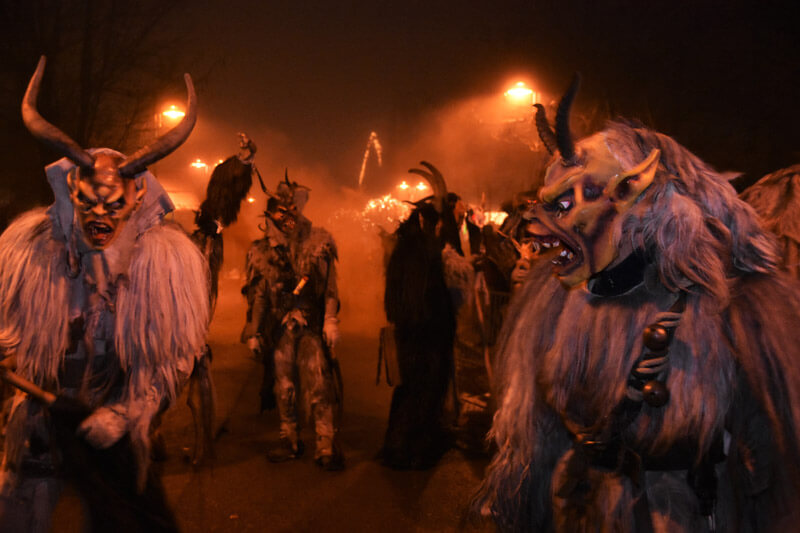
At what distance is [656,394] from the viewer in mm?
1817

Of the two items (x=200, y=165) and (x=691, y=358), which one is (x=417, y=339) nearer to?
(x=691, y=358)

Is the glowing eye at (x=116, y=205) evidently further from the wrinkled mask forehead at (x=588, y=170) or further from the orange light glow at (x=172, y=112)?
the orange light glow at (x=172, y=112)

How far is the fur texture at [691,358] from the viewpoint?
1762 mm

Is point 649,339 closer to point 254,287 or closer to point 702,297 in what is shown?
point 702,297

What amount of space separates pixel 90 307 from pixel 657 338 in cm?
249

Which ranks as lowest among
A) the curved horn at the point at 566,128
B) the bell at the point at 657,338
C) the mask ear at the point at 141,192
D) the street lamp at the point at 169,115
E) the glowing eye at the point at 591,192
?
the bell at the point at 657,338

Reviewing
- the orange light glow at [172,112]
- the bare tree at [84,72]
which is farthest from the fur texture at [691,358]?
the orange light glow at [172,112]

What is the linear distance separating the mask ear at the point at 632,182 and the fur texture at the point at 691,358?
4 cm

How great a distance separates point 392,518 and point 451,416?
163cm

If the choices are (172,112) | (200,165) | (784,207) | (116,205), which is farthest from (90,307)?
(200,165)

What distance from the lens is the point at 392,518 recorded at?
4172mm

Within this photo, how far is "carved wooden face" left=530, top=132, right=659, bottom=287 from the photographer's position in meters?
1.99

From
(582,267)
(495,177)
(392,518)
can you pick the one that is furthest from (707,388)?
(495,177)

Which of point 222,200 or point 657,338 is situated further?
point 222,200
